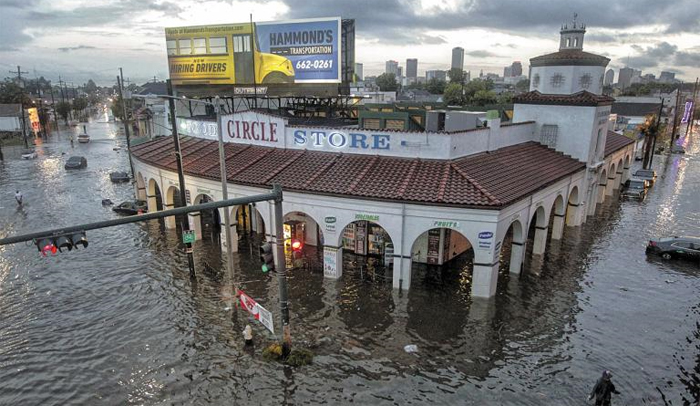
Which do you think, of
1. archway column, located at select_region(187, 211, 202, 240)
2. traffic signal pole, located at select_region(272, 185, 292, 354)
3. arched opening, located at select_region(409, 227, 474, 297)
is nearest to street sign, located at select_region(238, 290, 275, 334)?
traffic signal pole, located at select_region(272, 185, 292, 354)

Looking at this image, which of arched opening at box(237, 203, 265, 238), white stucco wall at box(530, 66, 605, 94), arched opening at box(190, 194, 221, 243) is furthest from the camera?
white stucco wall at box(530, 66, 605, 94)

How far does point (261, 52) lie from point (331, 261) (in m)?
19.5

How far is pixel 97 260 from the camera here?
83.0 ft

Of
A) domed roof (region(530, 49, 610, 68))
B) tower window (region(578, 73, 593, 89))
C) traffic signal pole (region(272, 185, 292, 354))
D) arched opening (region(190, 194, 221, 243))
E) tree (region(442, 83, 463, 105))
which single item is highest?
domed roof (region(530, 49, 610, 68))

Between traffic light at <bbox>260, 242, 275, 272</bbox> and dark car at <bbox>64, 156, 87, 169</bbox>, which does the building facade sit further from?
dark car at <bbox>64, 156, 87, 169</bbox>

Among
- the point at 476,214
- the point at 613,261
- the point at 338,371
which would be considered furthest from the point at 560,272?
the point at 338,371

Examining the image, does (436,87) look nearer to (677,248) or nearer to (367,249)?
(677,248)

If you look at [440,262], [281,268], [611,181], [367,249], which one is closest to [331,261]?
[367,249]

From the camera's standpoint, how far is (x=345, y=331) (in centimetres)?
1778

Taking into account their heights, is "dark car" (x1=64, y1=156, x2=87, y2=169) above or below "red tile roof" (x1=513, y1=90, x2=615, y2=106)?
below

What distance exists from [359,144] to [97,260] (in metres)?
16.0

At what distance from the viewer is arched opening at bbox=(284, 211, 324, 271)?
24.7 metres

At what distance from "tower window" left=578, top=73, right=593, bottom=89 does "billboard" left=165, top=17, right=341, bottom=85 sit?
16627 mm

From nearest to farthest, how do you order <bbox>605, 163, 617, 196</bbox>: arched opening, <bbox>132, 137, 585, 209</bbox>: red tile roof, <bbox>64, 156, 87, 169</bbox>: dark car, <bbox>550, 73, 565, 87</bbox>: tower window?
<bbox>132, 137, 585, 209</bbox>: red tile roof
<bbox>550, 73, 565, 87</bbox>: tower window
<bbox>605, 163, 617, 196</bbox>: arched opening
<bbox>64, 156, 87, 169</bbox>: dark car
